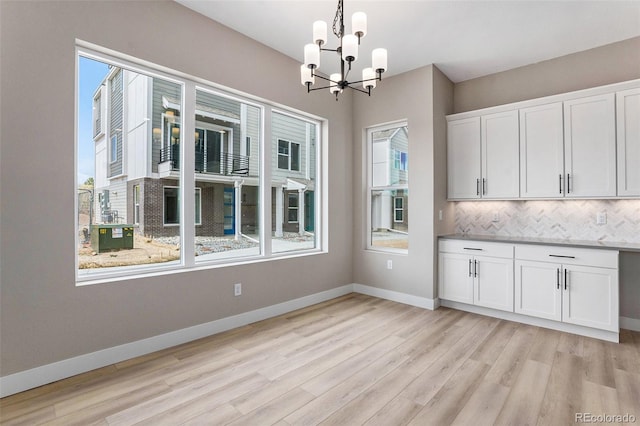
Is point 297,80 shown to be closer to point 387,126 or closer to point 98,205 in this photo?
point 387,126

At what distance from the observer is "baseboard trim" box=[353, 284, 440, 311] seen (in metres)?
4.14

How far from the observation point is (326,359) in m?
2.75

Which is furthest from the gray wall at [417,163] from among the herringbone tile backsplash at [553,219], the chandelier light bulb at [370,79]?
the chandelier light bulb at [370,79]

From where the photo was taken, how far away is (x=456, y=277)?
407cm

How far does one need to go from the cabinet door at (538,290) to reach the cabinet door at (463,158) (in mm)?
1085

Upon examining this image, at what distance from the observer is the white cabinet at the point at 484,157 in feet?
12.9

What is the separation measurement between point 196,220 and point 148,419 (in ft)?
5.88

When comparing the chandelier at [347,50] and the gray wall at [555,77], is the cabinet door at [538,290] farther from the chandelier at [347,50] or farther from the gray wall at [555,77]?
the chandelier at [347,50]

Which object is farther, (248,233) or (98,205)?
(248,233)

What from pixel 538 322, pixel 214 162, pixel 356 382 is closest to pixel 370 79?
pixel 214 162

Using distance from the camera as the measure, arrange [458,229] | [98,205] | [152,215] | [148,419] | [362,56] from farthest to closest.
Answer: [458,229] → [362,56] → [152,215] → [98,205] → [148,419]

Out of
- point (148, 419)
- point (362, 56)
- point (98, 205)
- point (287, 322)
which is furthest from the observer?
point (362, 56)

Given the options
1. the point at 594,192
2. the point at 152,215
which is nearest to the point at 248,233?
the point at 152,215
